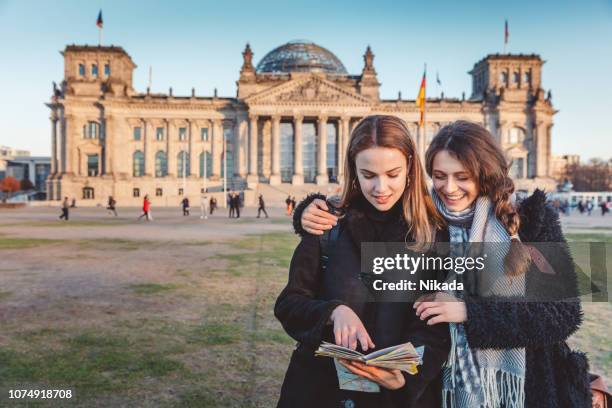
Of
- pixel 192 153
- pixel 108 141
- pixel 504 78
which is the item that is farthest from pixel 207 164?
pixel 504 78

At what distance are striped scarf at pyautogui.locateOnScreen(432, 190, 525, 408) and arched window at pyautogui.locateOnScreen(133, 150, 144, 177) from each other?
76.5 meters

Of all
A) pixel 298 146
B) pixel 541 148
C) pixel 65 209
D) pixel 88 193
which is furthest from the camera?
pixel 541 148

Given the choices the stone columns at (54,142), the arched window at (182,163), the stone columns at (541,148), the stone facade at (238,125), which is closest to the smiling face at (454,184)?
the stone facade at (238,125)

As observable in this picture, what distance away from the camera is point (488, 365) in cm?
262

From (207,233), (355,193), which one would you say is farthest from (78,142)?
(355,193)

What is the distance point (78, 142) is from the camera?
2815 inches

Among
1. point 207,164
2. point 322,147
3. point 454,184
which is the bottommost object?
point 454,184

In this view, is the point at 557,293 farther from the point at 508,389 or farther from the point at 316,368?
the point at 316,368

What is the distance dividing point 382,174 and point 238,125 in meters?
72.2

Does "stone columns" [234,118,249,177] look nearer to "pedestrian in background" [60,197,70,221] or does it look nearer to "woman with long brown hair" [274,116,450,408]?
"pedestrian in background" [60,197,70,221]

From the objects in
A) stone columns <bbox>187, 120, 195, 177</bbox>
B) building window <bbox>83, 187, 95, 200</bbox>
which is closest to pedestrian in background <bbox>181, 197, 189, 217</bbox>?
stone columns <bbox>187, 120, 195, 177</bbox>

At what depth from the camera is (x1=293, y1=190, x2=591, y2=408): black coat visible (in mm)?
2473

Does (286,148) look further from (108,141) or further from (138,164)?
(108,141)

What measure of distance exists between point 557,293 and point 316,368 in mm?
1376
